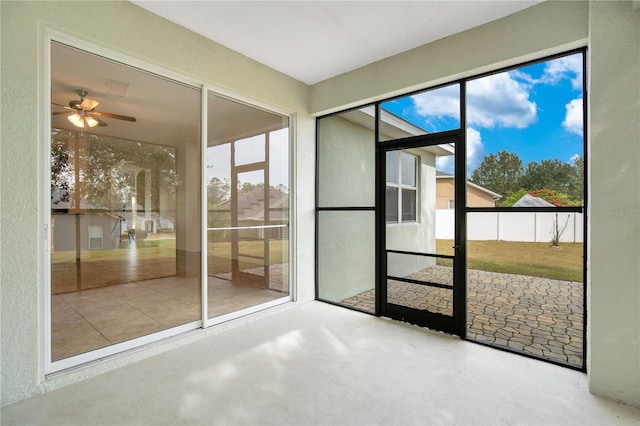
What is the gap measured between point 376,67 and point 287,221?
2.37 metres

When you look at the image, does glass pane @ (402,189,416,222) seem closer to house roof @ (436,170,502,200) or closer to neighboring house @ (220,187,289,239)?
house roof @ (436,170,502,200)

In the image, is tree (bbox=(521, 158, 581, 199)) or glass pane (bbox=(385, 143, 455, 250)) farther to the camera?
glass pane (bbox=(385, 143, 455, 250))

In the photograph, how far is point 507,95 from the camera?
3113mm

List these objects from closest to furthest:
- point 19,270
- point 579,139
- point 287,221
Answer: point 19,270
point 579,139
point 287,221

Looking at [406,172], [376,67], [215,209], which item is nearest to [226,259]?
[215,209]

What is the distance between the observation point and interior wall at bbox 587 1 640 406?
7.26ft

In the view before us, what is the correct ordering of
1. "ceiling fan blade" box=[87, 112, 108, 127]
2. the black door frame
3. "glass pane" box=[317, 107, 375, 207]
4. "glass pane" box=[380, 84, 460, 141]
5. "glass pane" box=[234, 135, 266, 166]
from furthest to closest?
"glass pane" box=[317, 107, 375, 207]
"glass pane" box=[234, 135, 266, 166]
"glass pane" box=[380, 84, 460, 141]
the black door frame
"ceiling fan blade" box=[87, 112, 108, 127]

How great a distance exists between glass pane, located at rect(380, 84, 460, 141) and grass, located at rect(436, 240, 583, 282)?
1.36m

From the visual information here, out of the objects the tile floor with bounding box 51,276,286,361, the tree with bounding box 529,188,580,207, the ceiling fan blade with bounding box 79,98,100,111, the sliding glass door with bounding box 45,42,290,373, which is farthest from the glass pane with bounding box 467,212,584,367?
the ceiling fan blade with bounding box 79,98,100,111

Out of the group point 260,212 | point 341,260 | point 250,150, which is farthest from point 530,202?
point 250,150

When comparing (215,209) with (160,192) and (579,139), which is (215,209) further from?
(579,139)

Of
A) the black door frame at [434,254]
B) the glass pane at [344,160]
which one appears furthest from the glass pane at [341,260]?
the black door frame at [434,254]

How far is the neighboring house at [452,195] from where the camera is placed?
3.18 m

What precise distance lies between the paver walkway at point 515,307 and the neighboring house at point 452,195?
740mm
